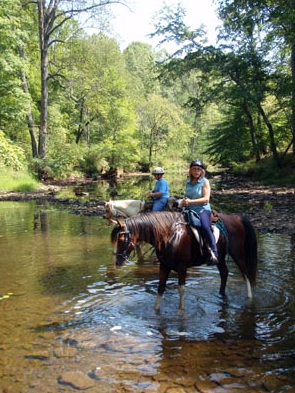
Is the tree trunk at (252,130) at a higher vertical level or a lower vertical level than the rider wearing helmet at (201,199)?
higher

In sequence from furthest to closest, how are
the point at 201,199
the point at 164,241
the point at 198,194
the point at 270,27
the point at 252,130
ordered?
1. the point at 252,130
2. the point at 270,27
3. the point at 198,194
4. the point at 201,199
5. the point at 164,241

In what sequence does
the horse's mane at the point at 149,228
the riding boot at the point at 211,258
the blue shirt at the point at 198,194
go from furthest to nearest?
the blue shirt at the point at 198,194 < the riding boot at the point at 211,258 < the horse's mane at the point at 149,228

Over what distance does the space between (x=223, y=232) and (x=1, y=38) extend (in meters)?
25.0

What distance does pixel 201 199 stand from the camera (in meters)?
6.48

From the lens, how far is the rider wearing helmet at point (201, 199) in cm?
648

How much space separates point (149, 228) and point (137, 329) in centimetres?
159

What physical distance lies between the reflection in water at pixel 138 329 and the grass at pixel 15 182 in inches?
729

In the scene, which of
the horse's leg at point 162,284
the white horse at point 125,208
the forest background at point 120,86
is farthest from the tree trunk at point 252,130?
the horse's leg at point 162,284

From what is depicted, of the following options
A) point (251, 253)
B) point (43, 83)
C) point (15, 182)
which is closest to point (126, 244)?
point (251, 253)

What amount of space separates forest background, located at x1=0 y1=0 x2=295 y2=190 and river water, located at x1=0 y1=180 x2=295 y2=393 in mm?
9602

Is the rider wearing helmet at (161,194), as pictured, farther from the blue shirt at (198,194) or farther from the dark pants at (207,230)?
the dark pants at (207,230)

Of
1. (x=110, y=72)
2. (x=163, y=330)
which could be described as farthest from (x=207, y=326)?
(x=110, y=72)

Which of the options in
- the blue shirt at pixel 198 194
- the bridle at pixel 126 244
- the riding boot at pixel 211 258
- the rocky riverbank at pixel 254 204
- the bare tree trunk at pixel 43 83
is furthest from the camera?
the bare tree trunk at pixel 43 83

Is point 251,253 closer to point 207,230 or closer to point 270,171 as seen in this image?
point 207,230
